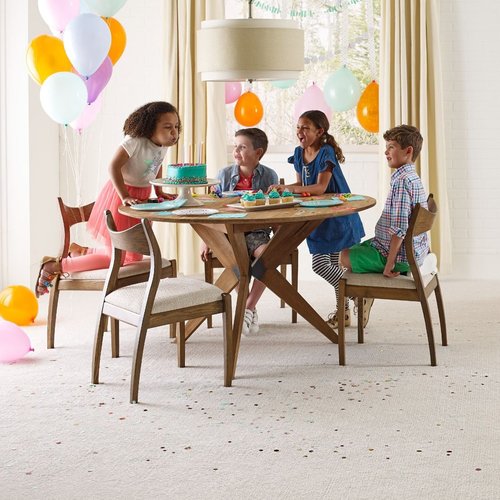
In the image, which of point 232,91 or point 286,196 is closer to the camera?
point 286,196

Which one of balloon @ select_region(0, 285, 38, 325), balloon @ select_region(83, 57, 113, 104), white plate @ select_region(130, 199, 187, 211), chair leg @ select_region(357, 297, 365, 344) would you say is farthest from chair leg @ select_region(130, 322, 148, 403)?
balloon @ select_region(83, 57, 113, 104)

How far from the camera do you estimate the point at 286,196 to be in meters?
3.84

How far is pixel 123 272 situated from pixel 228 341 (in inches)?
23.3

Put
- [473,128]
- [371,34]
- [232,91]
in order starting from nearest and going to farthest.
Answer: [232,91]
[473,128]
[371,34]

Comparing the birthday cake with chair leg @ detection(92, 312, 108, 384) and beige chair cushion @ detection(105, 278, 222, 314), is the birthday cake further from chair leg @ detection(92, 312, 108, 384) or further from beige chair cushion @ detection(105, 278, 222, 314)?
chair leg @ detection(92, 312, 108, 384)

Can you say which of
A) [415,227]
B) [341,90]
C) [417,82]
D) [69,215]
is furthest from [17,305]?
[417,82]

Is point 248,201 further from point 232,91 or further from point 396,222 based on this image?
point 232,91

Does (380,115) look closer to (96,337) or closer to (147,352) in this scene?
(147,352)

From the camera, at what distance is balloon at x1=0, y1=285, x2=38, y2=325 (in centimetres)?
444

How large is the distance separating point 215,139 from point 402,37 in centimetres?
133

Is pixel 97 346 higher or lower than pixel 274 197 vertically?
lower

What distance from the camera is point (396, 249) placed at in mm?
3779

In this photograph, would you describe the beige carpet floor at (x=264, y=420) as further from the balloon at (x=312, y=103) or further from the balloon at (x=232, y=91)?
the balloon at (x=232, y=91)

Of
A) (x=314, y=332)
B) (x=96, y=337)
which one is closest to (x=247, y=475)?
(x=96, y=337)
